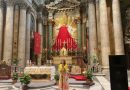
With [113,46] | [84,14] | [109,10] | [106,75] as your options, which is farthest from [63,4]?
[106,75]

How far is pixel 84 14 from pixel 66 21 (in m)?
2.62

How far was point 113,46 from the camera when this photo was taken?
1464 cm

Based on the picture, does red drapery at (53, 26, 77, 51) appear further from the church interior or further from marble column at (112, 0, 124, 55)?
marble column at (112, 0, 124, 55)

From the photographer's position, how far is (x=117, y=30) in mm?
13859

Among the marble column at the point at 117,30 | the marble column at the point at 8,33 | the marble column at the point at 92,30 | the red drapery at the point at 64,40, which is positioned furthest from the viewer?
the red drapery at the point at 64,40

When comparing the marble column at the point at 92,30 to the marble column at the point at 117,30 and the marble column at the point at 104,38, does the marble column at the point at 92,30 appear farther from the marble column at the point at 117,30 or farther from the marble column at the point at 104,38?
the marble column at the point at 117,30

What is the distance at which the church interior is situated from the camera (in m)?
10.6

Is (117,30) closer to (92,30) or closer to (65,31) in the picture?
(92,30)

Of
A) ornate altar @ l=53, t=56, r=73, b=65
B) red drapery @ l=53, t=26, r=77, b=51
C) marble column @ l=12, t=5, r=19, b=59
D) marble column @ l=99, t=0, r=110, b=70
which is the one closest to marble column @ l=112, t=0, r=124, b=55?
marble column @ l=99, t=0, r=110, b=70

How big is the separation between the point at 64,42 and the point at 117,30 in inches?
398

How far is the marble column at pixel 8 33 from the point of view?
16891 millimetres

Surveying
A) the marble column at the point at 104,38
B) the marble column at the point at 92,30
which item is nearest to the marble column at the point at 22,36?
the marble column at the point at 92,30

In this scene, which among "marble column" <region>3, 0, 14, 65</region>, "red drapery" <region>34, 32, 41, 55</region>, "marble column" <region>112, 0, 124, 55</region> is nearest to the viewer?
"marble column" <region>112, 0, 124, 55</region>

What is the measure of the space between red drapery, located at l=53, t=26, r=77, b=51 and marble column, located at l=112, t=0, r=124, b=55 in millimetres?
9297
